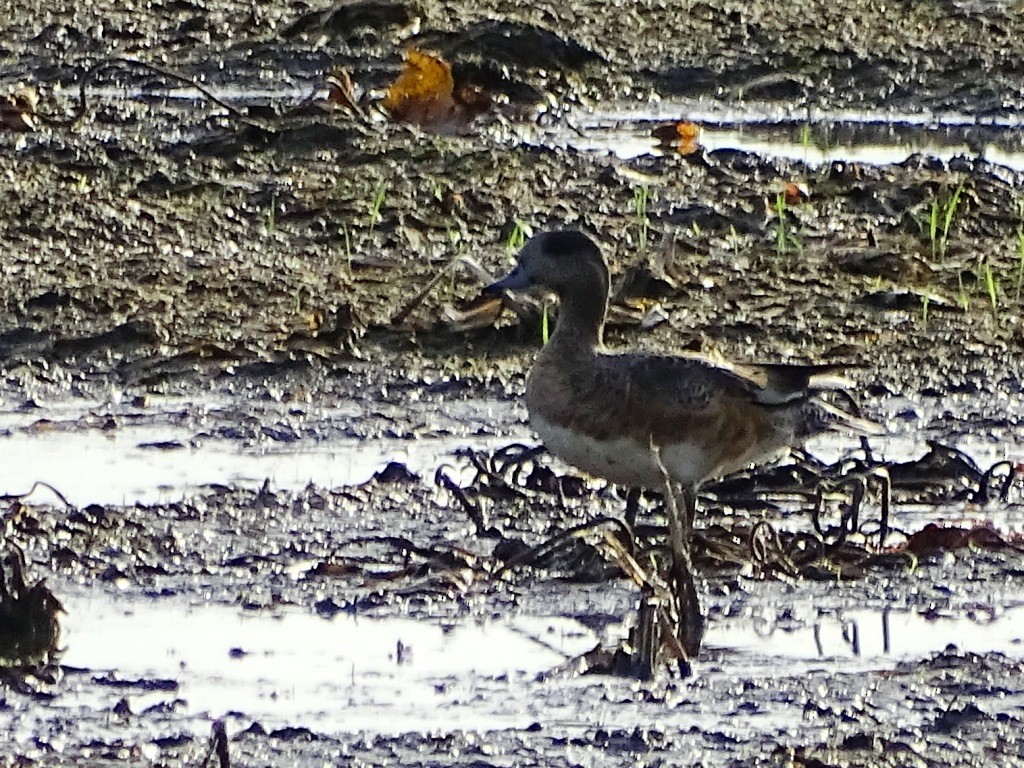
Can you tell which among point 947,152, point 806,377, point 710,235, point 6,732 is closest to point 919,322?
point 710,235

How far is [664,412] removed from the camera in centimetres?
664

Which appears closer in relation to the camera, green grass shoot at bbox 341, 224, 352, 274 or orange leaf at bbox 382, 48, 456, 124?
green grass shoot at bbox 341, 224, 352, 274

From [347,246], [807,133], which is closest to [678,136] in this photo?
[807,133]

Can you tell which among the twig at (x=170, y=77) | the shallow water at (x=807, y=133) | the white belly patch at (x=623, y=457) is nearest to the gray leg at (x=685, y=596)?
the white belly patch at (x=623, y=457)

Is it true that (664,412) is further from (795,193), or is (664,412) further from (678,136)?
(678,136)

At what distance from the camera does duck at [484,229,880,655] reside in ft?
21.7

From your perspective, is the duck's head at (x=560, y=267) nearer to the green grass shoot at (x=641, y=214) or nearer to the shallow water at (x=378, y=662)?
the shallow water at (x=378, y=662)

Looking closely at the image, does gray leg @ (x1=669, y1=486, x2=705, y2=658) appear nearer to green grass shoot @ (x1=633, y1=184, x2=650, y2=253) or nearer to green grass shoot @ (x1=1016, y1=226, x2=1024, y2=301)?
green grass shoot @ (x1=1016, y1=226, x2=1024, y2=301)

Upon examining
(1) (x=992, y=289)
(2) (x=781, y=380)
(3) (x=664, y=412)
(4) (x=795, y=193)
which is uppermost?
(4) (x=795, y=193)

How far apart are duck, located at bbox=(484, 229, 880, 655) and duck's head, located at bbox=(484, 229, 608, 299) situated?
302mm

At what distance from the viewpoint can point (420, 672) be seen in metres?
5.61

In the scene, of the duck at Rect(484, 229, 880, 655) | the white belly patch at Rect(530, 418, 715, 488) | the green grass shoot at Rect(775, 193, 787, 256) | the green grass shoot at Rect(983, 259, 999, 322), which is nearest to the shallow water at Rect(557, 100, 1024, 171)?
the green grass shoot at Rect(775, 193, 787, 256)

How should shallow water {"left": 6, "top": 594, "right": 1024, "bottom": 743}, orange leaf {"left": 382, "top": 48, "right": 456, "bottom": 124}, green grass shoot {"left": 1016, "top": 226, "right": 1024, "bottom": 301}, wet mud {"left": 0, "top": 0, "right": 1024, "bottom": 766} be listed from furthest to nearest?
1. orange leaf {"left": 382, "top": 48, "right": 456, "bottom": 124}
2. green grass shoot {"left": 1016, "top": 226, "right": 1024, "bottom": 301}
3. wet mud {"left": 0, "top": 0, "right": 1024, "bottom": 766}
4. shallow water {"left": 6, "top": 594, "right": 1024, "bottom": 743}

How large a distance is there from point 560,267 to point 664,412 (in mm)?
832
